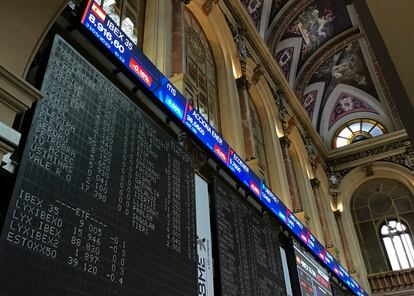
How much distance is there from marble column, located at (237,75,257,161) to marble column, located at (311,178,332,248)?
14.6 ft

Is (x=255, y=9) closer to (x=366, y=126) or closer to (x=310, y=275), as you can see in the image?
(x=366, y=126)

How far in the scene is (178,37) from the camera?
7004mm

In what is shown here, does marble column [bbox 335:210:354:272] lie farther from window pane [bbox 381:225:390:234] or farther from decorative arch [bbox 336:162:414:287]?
window pane [bbox 381:225:390:234]

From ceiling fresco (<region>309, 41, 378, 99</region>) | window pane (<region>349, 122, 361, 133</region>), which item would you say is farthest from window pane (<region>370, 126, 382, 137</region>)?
ceiling fresco (<region>309, 41, 378, 99</region>)

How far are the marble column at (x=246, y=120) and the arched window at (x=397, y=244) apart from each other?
8.33 meters

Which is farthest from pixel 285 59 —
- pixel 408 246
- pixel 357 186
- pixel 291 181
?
pixel 408 246

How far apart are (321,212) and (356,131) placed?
18.6 ft

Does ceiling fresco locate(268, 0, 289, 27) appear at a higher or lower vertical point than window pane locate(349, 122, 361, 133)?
higher

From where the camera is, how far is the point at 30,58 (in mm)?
3260

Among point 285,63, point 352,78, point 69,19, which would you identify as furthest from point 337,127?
point 69,19

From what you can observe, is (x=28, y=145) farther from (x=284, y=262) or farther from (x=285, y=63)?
(x=285, y=63)

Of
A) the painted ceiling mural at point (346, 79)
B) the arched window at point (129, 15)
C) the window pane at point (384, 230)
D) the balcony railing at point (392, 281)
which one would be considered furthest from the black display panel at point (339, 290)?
the painted ceiling mural at point (346, 79)

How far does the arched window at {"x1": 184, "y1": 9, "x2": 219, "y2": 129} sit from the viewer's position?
783 cm

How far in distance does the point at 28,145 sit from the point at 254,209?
4.40 metres
